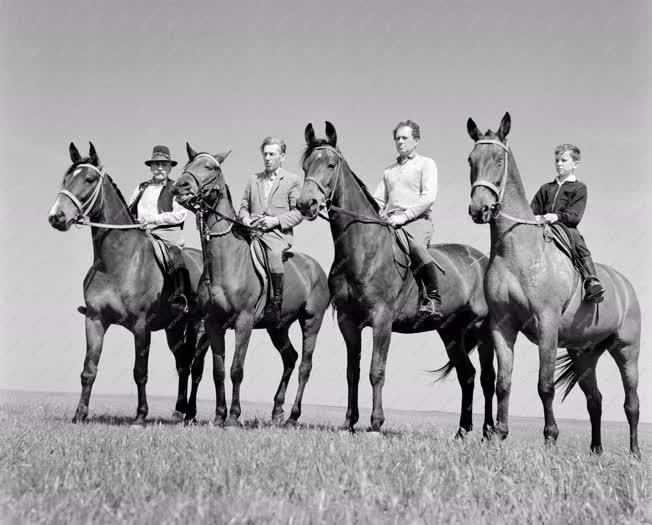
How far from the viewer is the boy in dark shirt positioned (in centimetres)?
877

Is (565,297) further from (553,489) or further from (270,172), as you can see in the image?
(270,172)

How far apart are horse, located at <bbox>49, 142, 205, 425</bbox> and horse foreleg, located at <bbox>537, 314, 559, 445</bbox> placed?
5501 mm

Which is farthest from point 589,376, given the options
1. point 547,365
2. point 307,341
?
point 307,341

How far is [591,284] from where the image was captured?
8.59 m

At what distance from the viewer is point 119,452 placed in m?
5.99

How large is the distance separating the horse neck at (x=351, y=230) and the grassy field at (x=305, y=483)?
2.96m

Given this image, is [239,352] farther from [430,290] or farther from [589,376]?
[589,376]

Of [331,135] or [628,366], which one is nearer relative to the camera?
[331,135]

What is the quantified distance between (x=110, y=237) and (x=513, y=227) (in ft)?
18.7

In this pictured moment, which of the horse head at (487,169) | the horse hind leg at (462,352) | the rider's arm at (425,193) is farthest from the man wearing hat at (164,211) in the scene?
the horse head at (487,169)

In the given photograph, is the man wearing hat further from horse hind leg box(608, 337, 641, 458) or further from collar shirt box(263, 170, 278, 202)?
horse hind leg box(608, 337, 641, 458)

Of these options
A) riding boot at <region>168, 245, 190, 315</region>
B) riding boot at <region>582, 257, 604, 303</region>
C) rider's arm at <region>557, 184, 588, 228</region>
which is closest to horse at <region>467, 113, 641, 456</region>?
riding boot at <region>582, 257, 604, 303</region>

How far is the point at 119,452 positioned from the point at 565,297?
5393mm

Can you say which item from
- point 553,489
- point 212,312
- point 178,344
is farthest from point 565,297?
point 178,344
